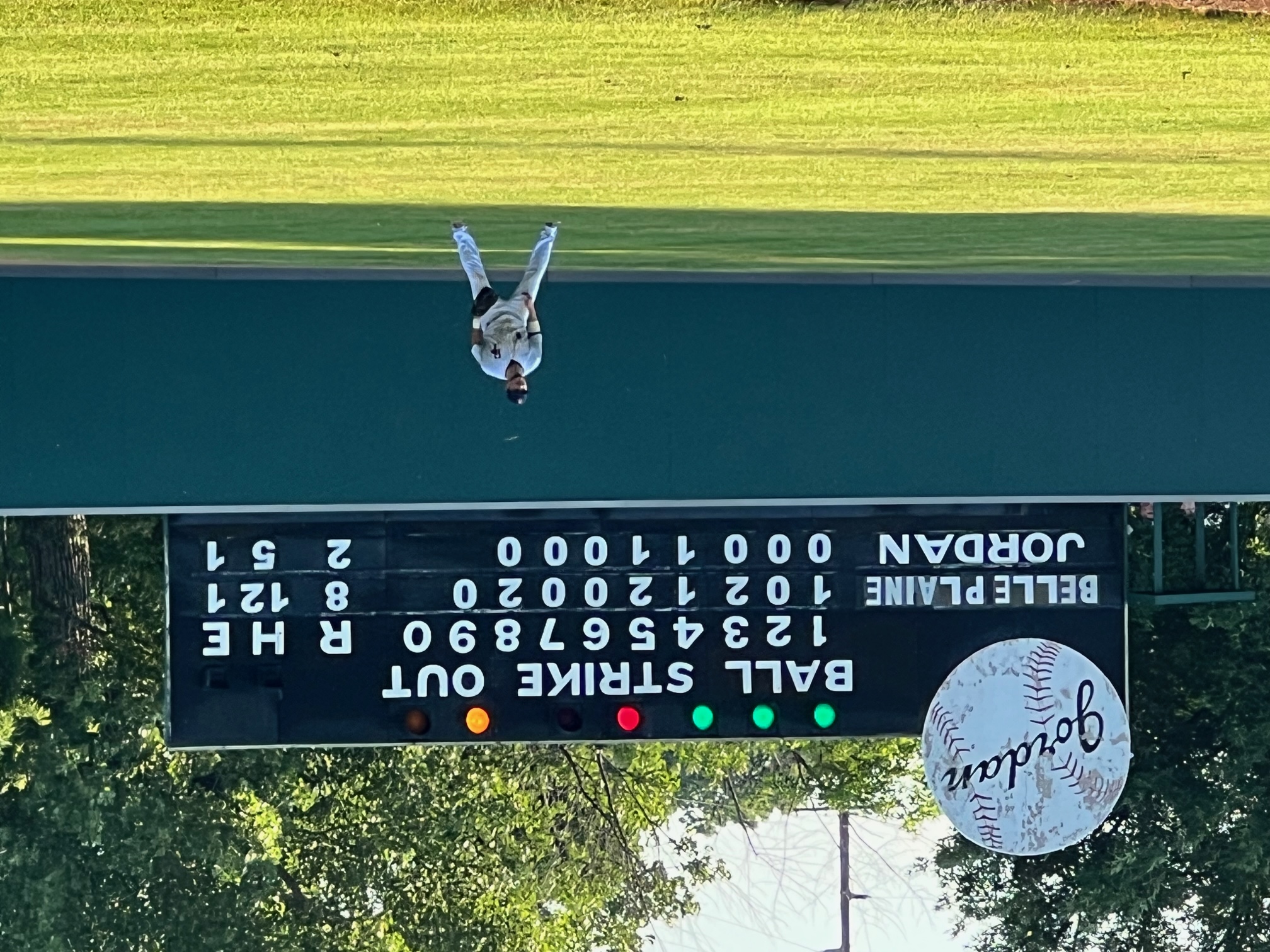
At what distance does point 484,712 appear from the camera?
13477mm

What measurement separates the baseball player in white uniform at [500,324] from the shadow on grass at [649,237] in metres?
2.11

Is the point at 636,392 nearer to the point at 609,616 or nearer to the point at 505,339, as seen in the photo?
the point at 609,616

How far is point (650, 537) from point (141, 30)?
5539 millimetres

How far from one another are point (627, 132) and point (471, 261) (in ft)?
8.48

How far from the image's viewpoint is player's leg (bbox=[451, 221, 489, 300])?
40.1 ft

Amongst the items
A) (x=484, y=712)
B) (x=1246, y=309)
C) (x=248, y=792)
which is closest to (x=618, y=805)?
(x=248, y=792)

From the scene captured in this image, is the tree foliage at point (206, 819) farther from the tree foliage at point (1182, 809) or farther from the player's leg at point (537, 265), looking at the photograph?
the player's leg at point (537, 265)

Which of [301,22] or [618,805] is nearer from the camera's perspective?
[301,22]

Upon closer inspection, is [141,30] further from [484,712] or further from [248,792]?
[248,792]

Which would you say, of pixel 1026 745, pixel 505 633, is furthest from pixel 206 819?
pixel 1026 745

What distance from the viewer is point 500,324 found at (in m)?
12.0

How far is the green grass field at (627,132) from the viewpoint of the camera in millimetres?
14016

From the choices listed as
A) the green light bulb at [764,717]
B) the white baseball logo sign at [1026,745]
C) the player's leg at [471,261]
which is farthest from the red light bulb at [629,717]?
the player's leg at [471,261]

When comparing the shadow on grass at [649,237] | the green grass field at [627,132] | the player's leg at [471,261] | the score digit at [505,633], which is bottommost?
the score digit at [505,633]
